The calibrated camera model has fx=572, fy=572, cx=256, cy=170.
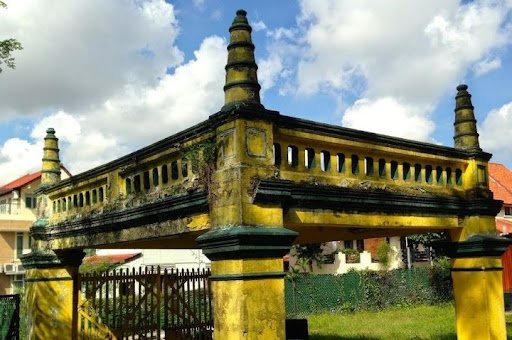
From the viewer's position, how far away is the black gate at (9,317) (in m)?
13.0

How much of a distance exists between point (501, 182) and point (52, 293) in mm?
39961

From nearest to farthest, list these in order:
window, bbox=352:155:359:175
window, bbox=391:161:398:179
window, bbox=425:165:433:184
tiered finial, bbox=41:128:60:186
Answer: window, bbox=352:155:359:175
window, bbox=391:161:398:179
window, bbox=425:165:433:184
tiered finial, bbox=41:128:60:186

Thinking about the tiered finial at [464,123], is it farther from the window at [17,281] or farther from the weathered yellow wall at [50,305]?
the window at [17,281]

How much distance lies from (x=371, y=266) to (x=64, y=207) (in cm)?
3237

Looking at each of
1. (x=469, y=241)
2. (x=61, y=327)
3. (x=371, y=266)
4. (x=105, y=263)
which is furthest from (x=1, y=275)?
(x=469, y=241)

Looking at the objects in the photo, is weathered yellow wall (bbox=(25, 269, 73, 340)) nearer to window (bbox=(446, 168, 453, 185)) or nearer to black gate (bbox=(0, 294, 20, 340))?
black gate (bbox=(0, 294, 20, 340))

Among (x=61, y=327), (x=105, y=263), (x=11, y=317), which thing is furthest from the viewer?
(x=105, y=263)

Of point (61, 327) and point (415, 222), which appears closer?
point (415, 222)

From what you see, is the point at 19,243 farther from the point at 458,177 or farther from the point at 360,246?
the point at 458,177

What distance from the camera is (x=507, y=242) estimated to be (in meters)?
8.48

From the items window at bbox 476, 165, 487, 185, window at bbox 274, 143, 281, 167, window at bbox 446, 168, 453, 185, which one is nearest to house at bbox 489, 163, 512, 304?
window at bbox 476, 165, 487, 185

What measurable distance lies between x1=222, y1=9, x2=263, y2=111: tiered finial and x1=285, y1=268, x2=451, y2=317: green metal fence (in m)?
21.8

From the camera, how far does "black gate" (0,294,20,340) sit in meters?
13.0

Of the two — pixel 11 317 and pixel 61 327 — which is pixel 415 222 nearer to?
pixel 61 327
